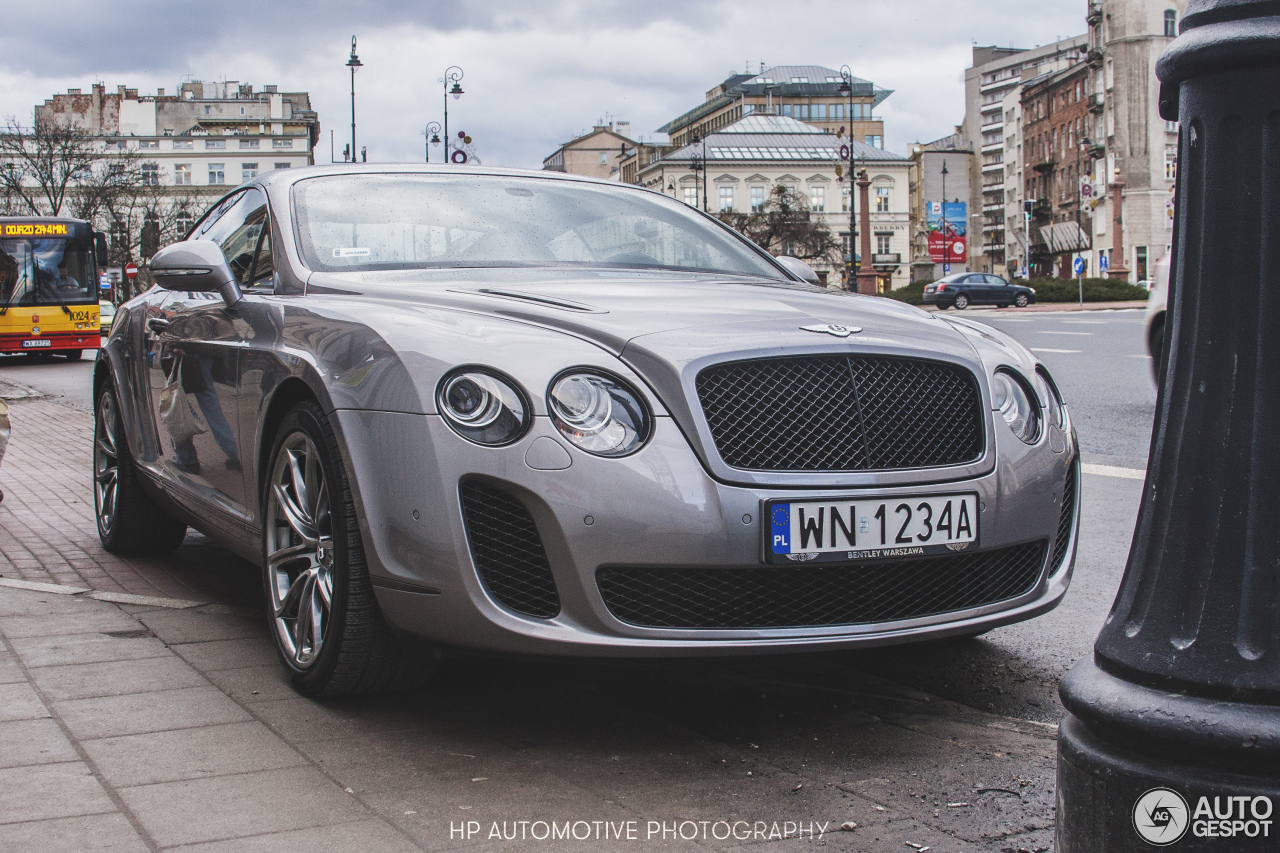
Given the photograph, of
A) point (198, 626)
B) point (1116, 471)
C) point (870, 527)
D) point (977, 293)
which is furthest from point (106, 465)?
point (977, 293)

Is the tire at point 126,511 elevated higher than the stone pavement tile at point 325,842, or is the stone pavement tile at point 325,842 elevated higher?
the tire at point 126,511

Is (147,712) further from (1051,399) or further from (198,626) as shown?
(1051,399)

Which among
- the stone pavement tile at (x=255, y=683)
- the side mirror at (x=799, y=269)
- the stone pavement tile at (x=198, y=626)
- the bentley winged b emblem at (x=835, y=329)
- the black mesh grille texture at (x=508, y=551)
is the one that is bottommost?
the stone pavement tile at (x=198, y=626)

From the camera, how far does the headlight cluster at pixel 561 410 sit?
9.74 ft

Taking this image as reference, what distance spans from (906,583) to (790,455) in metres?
0.41

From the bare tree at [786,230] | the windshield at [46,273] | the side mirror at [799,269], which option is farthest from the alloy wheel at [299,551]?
the bare tree at [786,230]

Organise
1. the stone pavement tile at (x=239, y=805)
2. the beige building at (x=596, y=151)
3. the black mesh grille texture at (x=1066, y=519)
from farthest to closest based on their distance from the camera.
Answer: the beige building at (x=596, y=151)
the black mesh grille texture at (x=1066, y=519)
the stone pavement tile at (x=239, y=805)

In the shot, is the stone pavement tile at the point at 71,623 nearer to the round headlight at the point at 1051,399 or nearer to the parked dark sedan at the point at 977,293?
the round headlight at the point at 1051,399

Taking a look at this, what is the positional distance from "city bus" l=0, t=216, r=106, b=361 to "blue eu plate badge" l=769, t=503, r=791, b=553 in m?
26.4

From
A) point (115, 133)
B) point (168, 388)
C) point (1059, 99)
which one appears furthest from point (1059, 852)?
point (115, 133)

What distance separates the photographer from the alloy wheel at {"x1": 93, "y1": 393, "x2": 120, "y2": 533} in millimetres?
5750

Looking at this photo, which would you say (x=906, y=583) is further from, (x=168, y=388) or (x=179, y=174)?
(x=179, y=174)

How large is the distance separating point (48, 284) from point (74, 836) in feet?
89.9

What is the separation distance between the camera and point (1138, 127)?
81.9 meters
